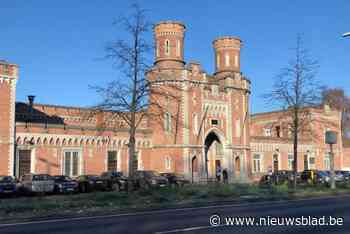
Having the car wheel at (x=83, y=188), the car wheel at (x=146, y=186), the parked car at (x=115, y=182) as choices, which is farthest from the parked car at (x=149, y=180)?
the car wheel at (x=83, y=188)

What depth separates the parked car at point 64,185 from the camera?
3222 centimetres

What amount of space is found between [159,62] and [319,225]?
124 ft

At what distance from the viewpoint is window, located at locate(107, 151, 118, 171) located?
44588mm

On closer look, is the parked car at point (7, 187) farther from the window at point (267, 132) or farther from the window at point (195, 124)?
the window at point (267, 132)

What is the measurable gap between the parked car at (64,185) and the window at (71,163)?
790 cm

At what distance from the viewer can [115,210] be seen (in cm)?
1969

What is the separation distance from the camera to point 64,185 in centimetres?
3250

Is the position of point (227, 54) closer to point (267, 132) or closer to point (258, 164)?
point (258, 164)

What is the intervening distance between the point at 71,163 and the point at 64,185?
368 inches

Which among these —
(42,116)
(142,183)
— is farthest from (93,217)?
(42,116)

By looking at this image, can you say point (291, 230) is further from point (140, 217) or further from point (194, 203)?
point (194, 203)

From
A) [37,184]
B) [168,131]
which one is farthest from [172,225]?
[168,131]

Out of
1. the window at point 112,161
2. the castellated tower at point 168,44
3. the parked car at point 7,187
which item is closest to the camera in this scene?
the parked car at point 7,187

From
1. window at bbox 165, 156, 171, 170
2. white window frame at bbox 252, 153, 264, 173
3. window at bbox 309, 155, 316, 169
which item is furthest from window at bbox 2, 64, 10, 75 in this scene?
window at bbox 309, 155, 316, 169
